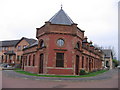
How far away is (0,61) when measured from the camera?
61156mm

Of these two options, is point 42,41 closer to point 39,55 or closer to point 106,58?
point 39,55

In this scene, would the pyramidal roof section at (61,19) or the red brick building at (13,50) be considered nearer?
the pyramidal roof section at (61,19)

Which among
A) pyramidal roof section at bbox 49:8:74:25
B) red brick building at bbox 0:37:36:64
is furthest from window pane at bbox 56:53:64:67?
red brick building at bbox 0:37:36:64

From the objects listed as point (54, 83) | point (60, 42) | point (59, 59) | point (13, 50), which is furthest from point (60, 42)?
point (13, 50)

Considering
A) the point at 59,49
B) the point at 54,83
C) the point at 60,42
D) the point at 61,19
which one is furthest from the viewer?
the point at 61,19

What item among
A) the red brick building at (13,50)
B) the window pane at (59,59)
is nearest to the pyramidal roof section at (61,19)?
the window pane at (59,59)

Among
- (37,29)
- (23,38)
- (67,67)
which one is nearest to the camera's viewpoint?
(67,67)

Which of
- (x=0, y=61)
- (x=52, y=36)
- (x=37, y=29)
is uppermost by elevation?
(x=37, y=29)

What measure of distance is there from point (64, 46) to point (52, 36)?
245cm

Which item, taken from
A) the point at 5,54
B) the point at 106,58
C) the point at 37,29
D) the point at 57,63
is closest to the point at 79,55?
the point at 57,63

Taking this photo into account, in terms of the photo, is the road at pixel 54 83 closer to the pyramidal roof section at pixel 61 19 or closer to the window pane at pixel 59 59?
the window pane at pixel 59 59

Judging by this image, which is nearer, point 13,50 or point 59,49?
point 59,49

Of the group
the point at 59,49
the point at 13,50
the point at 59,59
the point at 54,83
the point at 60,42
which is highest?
the point at 60,42

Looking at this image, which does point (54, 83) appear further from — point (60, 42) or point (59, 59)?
point (60, 42)
